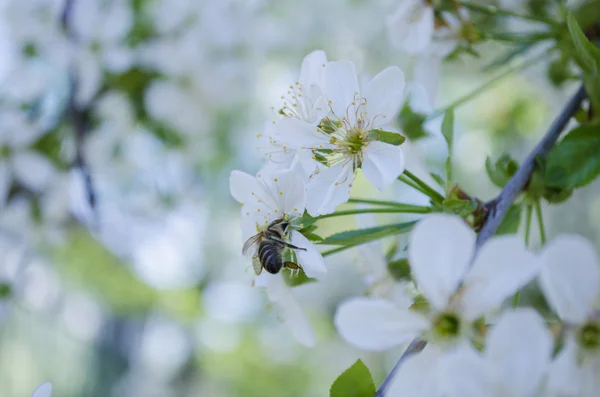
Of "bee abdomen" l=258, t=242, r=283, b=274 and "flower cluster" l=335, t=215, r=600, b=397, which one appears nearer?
"flower cluster" l=335, t=215, r=600, b=397

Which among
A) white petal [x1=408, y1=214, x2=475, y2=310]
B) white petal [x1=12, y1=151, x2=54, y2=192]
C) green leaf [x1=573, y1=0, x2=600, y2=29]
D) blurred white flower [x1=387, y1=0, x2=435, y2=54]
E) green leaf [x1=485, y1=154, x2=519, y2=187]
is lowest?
white petal [x1=408, y1=214, x2=475, y2=310]

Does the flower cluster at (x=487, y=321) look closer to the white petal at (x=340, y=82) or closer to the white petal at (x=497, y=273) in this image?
the white petal at (x=497, y=273)

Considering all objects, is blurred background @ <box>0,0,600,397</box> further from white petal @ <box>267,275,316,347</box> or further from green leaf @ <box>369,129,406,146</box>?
green leaf @ <box>369,129,406,146</box>

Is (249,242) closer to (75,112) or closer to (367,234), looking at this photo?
(367,234)

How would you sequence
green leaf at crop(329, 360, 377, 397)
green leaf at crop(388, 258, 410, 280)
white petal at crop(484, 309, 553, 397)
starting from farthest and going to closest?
green leaf at crop(388, 258, 410, 280) → green leaf at crop(329, 360, 377, 397) → white petal at crop(484, 309, 553, 397)

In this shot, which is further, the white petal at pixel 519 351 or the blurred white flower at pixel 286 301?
the blurred white flower at pixel 286 301

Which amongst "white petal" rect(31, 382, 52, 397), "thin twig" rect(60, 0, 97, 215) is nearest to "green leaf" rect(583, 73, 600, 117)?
"white petal" rect(31, 382, 52, 397)

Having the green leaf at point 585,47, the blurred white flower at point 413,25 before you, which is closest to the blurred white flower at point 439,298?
the green leaf at point 585,47

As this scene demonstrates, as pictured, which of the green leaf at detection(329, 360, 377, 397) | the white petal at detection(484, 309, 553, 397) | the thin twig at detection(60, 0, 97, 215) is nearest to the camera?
the white petal at detection(484, 309, 553, 397)
